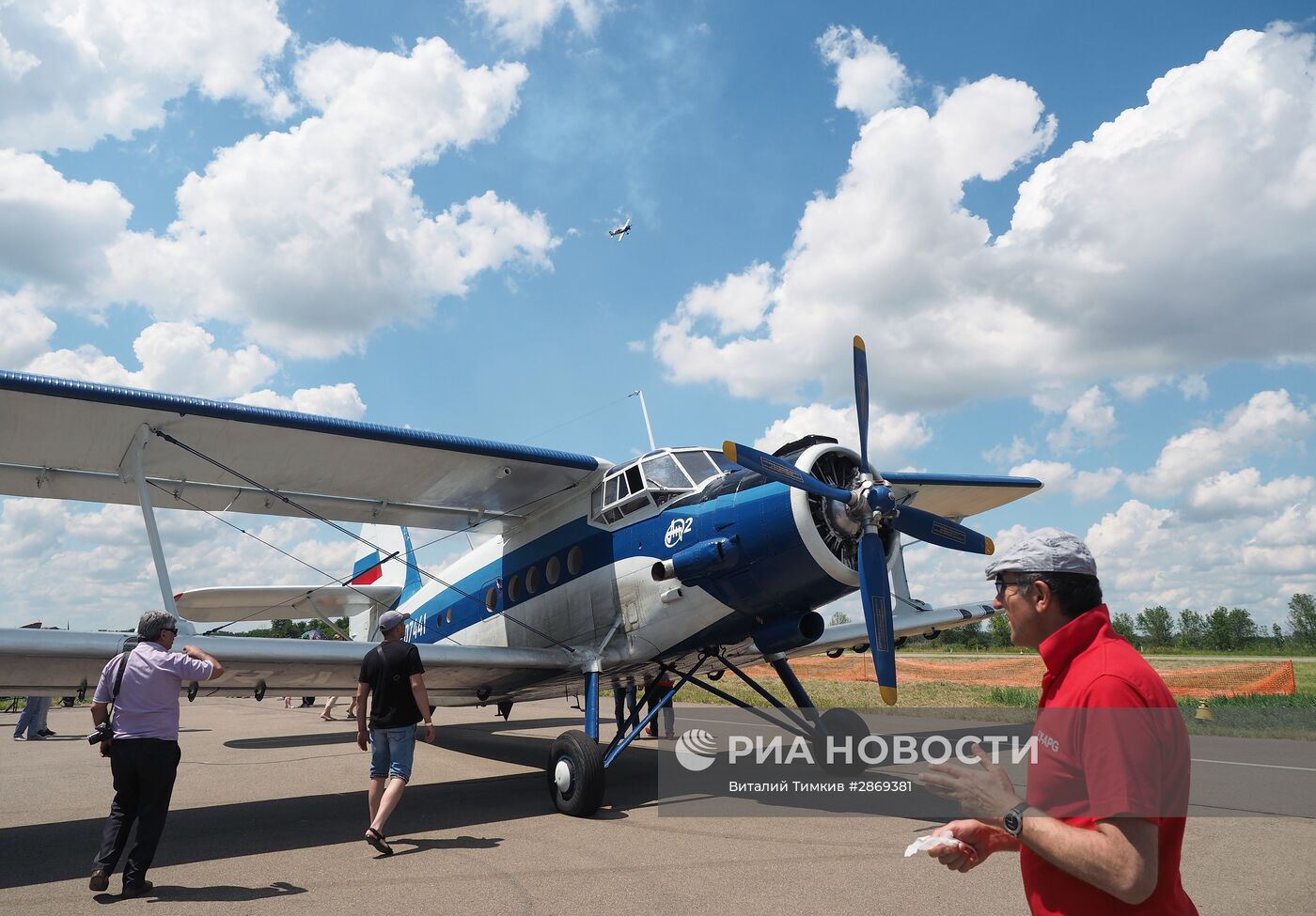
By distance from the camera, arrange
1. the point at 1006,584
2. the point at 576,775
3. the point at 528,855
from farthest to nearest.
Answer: the point at 576,775 → the point at 528,855 → the point at 1006,584

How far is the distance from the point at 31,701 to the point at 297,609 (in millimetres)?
5760

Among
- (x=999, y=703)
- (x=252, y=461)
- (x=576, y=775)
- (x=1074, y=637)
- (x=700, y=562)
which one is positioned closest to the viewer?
(x=1074, y=637)

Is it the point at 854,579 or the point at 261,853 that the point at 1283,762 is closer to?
the point at 854,579

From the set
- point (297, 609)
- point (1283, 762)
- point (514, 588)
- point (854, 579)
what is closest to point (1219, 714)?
point (1283, 762)

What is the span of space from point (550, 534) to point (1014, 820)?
9.22 m

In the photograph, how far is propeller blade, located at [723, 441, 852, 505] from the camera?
705 cm

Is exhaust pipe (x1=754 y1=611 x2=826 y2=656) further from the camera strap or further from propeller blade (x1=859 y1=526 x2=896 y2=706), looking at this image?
the camera strap

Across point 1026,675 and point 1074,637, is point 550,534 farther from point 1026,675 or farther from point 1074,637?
point 1026,675

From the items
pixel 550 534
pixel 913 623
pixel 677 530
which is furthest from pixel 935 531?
pixel 550 534

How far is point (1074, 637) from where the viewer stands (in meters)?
2.03

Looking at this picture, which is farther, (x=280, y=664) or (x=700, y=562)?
(x=280, y=664)

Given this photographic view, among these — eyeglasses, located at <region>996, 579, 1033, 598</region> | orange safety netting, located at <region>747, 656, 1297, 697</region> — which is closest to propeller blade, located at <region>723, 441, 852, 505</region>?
eyeglasses, located at <region>996, 579, 1033, 598</region>

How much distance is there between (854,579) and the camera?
299 inches

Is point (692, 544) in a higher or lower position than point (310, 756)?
higher
